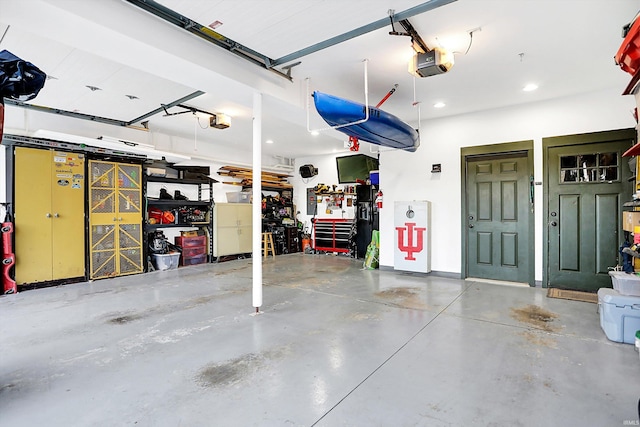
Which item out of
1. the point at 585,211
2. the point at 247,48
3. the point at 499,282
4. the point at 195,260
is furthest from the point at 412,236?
the point at 195,260

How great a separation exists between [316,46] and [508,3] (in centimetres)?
171

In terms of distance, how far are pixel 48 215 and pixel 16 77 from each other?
3988mm

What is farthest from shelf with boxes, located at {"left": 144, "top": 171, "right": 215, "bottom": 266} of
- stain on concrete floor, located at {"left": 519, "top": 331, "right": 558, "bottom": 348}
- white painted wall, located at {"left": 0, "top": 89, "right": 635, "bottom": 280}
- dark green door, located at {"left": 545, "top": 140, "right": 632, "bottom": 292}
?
dark green door, located at {"left": 545, "top": 140, "right": 632, "bottom": 292}

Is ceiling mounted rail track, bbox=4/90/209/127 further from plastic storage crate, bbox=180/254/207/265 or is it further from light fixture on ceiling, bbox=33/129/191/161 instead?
plastic storage crate, bbox=180/254/207/265

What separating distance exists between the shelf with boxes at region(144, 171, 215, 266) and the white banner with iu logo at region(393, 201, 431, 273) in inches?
176

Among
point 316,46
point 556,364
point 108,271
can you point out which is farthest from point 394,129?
point 108,271

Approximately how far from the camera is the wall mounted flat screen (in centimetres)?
866

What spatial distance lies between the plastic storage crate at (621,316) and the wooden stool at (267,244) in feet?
22.7

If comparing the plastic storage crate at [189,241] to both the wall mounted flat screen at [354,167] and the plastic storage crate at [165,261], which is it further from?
the wall mounted flat screen at [354,167]

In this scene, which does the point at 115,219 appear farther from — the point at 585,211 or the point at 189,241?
the point at 585,211

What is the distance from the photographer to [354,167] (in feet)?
28.7

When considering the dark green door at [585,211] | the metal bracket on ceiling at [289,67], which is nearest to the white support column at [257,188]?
the metal bracket on ceiling at [289,67]

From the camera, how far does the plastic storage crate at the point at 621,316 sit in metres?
2.77

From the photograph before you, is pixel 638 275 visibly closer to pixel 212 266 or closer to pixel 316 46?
pixel 316 46
